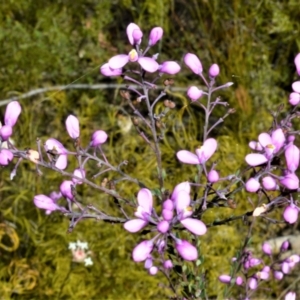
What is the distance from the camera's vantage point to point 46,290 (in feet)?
6.58

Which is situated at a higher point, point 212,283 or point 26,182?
point 26,182

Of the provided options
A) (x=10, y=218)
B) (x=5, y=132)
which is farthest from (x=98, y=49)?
(x=5, y=132)

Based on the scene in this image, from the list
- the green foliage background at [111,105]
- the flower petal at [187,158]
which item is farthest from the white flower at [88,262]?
the flower petal at [187,158]

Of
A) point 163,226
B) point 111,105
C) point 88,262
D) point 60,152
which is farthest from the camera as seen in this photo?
point 111,105

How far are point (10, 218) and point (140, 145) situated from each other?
60 cm

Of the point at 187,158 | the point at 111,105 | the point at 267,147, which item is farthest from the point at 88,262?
the point at 267,147

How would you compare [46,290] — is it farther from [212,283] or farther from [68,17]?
[68,17]

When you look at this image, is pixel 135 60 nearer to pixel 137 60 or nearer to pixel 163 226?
pixel 137 60

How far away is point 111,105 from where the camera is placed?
242cm

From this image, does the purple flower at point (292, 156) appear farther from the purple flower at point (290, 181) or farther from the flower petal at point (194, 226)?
the flower petal at point (194, 226)

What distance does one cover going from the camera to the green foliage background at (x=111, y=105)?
6.75 ft


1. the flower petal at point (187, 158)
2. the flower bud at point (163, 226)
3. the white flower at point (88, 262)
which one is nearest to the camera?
the flower bud at point (163, 226)

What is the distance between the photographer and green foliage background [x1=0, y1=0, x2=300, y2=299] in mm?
2057

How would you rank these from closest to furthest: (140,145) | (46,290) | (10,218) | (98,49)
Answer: (46,290) < (10,218) < (140,145) < (98,49)
